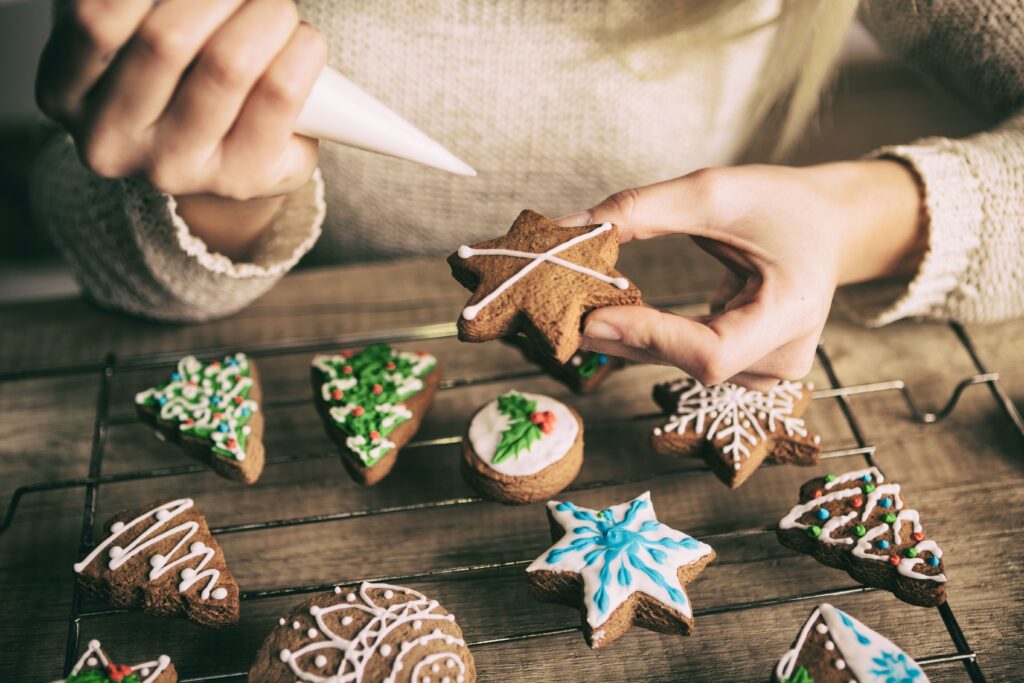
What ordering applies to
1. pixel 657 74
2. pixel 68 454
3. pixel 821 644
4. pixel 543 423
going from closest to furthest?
pixel 821 644, pixel 543 423, pixel 68 454, pixel 657 74

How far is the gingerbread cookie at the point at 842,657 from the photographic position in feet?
3.02

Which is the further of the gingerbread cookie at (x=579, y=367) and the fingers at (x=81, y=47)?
the gingerbread cookie at (x=579, y=367)

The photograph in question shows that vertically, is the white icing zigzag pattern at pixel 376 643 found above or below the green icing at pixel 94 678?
above

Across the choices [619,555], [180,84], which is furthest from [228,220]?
[619,555]

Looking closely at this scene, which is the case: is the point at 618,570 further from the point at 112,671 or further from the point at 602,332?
the point at 112,671

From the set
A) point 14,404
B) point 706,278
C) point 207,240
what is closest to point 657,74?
point 706,278

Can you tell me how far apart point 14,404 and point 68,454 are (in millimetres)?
160

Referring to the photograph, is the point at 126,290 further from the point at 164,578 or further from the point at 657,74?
the point at 657,74

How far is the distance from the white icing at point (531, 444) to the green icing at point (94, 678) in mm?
492

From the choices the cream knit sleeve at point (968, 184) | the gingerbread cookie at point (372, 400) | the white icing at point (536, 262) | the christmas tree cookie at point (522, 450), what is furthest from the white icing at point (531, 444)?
the cream knit sleeve at point (968, 184)

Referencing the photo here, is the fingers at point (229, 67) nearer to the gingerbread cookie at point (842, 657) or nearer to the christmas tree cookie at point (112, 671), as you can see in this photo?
the christmas tree cookie at point (112, 671)

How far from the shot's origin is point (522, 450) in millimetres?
1114

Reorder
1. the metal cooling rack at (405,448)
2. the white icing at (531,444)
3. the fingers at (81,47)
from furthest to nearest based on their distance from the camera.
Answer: the white icing at (531,444), the metal cooling rack at (405,448), the fingers at (81,47)

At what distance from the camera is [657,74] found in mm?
1454
